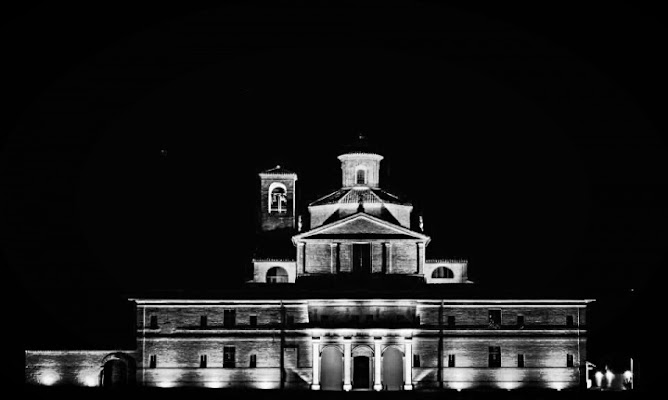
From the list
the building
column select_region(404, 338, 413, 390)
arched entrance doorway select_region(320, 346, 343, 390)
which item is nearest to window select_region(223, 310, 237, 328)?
the building

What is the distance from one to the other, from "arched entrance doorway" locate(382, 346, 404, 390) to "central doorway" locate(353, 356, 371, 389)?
3.48ft

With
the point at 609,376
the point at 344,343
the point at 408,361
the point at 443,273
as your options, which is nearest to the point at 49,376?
the point at 344,343

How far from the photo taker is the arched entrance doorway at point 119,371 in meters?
73.1

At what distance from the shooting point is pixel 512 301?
7325cm

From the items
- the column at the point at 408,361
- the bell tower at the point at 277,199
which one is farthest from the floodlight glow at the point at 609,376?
the bell tower at the point at 277,199

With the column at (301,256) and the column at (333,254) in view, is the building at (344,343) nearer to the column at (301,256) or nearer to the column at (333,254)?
the column at (333,254)

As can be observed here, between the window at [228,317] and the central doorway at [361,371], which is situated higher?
the window at [228,317]

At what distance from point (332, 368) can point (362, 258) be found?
22.6 feet

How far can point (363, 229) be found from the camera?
77.9 meters

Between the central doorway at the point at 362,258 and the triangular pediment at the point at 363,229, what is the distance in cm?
65

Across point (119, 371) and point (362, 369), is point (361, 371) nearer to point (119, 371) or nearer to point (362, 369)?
Result: point (362, 369)

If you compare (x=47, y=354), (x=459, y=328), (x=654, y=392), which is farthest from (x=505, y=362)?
(x=47, y=354)

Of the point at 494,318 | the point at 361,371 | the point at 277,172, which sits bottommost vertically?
the point at 361,371

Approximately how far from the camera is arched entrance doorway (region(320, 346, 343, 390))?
243 ft
